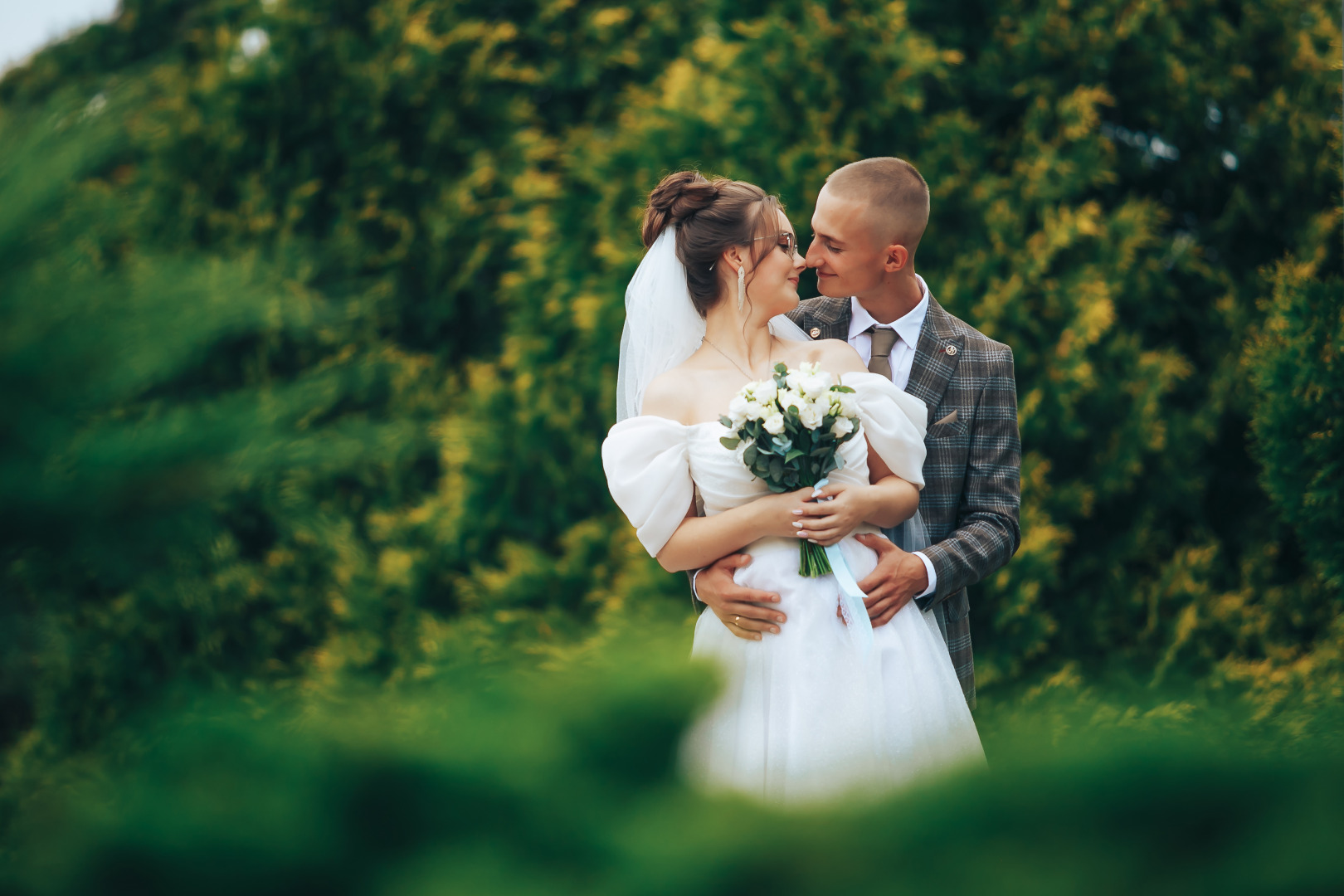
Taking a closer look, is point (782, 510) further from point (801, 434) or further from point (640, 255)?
point (640, 255)

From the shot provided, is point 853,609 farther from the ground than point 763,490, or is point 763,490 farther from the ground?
point 763,490

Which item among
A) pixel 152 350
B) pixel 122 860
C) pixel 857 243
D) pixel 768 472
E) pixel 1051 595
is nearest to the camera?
pixel 122 860

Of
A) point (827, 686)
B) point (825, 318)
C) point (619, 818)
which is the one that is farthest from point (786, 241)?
point (619, 818)

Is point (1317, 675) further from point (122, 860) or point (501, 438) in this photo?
point (122, 860)

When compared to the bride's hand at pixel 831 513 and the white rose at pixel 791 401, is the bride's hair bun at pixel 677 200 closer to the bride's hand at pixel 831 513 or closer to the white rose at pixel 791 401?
the white rose at pixel 791 401

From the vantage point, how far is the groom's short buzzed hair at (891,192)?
3.12m

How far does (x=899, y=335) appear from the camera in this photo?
3.25 m

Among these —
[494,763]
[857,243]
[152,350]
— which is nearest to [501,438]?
[857,243]

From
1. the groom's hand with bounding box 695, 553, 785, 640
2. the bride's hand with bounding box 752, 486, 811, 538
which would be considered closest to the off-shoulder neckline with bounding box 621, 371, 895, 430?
the bride's hand with bounding box 752, 486, 811, 538

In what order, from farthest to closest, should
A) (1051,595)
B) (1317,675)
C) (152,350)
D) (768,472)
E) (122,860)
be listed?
(1051,595) → (1317,675) → (768,472) → (152,350) → (122,860)

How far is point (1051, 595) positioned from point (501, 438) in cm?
267

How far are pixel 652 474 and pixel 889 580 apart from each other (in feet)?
2.29

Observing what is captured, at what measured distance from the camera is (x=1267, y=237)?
16.3ft

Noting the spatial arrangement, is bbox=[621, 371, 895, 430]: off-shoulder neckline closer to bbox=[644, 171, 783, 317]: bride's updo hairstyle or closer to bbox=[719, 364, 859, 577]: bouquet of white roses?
bbox=[719, 364, 859, 577]: bouquet of white roses
